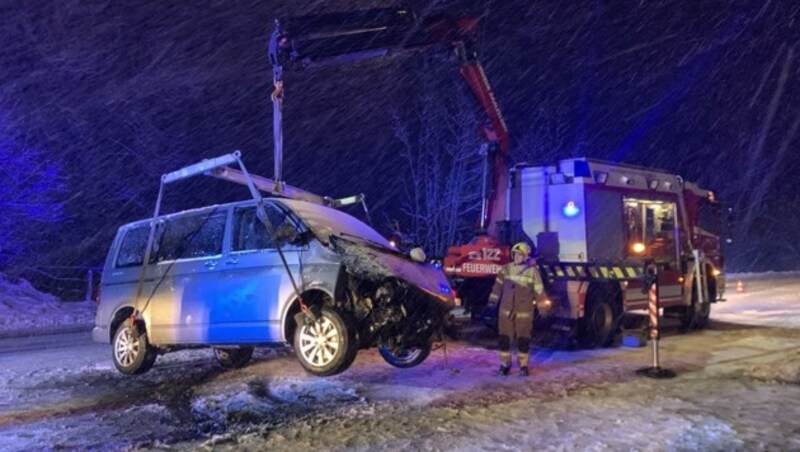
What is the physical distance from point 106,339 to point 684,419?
22.6ft

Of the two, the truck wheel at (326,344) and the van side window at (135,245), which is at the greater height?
the van side window at (135,245)

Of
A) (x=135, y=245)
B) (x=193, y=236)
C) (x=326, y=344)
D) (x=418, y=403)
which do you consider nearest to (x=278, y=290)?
(x=326, y=344)

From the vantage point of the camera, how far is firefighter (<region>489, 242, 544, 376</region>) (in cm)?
838

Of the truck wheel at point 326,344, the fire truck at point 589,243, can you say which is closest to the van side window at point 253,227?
the truck wheel at point 326,344

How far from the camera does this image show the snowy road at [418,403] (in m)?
5.32

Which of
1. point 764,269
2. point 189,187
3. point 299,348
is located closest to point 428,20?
point 299,348

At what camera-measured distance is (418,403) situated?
21.5 feet

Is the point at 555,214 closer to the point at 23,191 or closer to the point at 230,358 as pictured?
the point at 230,358

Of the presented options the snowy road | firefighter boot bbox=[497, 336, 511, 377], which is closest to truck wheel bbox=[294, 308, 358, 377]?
the snowy road

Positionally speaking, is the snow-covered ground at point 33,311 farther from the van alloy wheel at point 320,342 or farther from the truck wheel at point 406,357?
the van alloy wheel at point 320,342

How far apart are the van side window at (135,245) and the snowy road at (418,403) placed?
1.46 metres

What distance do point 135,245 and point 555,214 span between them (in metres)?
6.61

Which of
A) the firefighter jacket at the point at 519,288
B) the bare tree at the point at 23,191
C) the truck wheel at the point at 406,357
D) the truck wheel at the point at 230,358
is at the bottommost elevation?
the truck wheel at the point at 230,358

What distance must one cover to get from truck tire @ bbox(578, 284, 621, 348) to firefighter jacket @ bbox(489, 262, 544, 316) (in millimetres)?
2653
